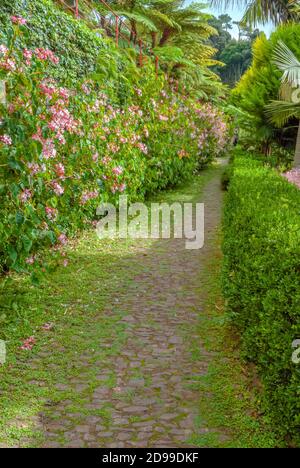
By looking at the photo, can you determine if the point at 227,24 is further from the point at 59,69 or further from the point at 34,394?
the point at 34,394

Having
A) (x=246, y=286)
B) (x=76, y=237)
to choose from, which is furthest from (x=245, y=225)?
(x=76, y=237)

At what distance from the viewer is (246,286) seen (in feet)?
12.2

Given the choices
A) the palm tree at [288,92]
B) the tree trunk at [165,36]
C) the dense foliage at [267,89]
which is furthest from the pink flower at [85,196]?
the tree trunk at [165,36]

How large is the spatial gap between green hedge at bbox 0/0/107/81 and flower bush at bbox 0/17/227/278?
11.5 inches

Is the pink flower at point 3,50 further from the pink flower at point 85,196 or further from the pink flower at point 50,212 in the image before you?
the pink flower at point 85,196

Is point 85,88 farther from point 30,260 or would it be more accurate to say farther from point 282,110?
point 282,110

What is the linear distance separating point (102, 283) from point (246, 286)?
2.17m

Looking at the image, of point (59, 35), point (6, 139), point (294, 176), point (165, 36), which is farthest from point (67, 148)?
point (165, 36)

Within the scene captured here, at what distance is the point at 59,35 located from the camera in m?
6.81

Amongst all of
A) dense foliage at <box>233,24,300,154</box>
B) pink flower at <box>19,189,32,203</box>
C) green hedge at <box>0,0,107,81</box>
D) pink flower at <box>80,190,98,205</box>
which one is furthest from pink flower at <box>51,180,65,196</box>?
dense foliage at <box>233,24,300,154</box>

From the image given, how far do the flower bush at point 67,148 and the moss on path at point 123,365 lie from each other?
50cm

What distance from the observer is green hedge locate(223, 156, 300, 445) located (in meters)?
2.71

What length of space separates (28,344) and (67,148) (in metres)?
2.90

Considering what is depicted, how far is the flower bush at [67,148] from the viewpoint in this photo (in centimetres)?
382
